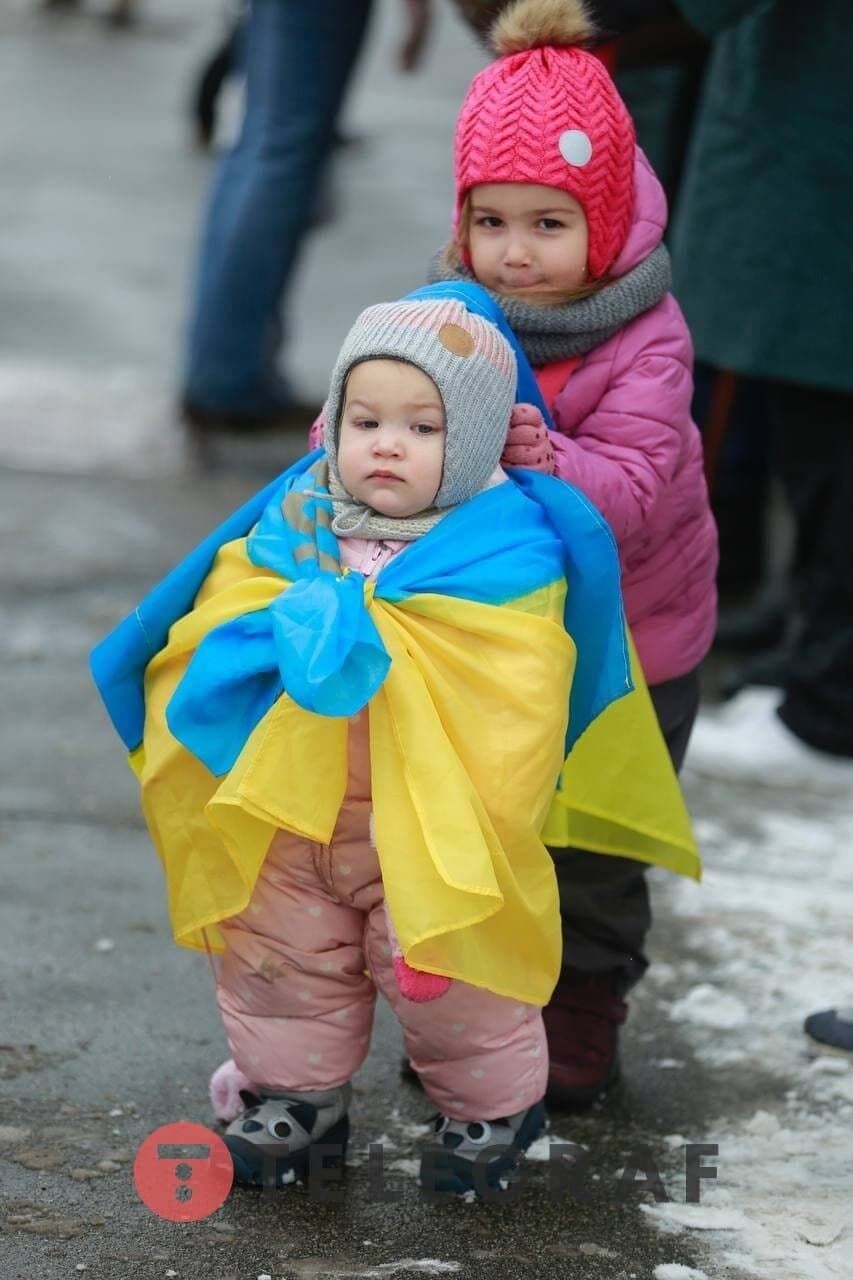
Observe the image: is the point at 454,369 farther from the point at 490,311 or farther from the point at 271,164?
the point at 271,164

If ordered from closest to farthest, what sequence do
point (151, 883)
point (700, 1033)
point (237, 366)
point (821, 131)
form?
point (700, 1033) → point (151, 883) → point (821, 131) → point (237, 366)

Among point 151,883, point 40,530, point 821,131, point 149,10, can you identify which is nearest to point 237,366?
point 40,530

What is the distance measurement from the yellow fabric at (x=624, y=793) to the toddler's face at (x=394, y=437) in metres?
0.42

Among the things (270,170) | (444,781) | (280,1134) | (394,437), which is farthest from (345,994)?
(270,170)

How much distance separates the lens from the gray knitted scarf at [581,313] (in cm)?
282

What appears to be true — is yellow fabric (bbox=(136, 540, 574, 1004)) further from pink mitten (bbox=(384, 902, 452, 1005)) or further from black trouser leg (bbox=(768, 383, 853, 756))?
black trouser leg (bbox=(768, 383, 853, 756))

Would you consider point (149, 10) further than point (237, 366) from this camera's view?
Yes

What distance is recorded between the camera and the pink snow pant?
105 inches

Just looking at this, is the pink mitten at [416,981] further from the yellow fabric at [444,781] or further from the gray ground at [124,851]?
the gray ground at [124,851]

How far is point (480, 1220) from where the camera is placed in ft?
9.09

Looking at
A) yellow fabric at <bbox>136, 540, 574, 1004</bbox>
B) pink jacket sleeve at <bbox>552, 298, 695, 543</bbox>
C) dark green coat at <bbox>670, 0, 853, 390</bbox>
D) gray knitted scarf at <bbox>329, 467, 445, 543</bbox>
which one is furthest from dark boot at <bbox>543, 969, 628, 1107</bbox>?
dark green coat at <bbox>670, 0, 853, 390</bbox>

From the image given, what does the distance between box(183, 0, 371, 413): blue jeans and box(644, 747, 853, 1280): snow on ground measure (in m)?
2.30

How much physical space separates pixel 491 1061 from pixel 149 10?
34.7ft

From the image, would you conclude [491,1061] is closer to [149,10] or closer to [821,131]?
[821,131]
